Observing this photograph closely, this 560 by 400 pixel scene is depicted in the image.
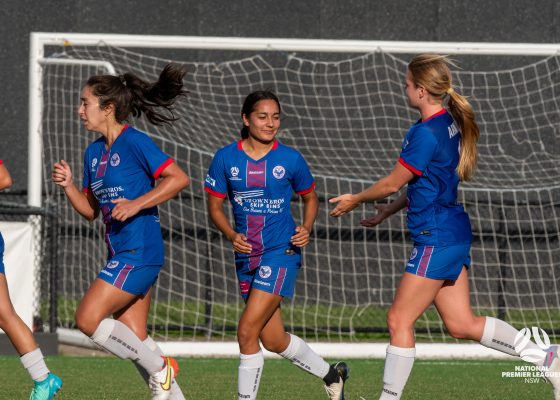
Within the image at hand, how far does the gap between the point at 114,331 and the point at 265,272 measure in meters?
0.87

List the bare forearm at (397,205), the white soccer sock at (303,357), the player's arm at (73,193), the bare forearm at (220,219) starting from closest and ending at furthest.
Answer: the player's arm at (73,193), the bare forearm at (397,205), the bare forearm at (220,219), the white soccer sock at (303,357)

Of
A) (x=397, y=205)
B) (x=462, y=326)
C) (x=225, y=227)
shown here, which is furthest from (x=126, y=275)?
(x=462, y=326)

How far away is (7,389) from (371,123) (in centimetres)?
718

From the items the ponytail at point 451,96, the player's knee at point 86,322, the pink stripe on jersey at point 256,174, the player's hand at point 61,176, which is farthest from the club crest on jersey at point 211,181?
the ponytail at point 451,96

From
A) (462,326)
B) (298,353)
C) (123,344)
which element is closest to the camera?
(123,344)

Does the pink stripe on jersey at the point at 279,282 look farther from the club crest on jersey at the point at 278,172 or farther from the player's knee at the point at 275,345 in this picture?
the club crest on jersey at the point at 278,172

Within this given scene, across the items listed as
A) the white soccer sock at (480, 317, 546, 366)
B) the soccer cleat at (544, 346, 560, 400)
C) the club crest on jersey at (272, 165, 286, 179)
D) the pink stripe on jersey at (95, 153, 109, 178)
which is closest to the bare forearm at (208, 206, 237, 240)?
the club crest on jersey at (272, 165, 286, 179)

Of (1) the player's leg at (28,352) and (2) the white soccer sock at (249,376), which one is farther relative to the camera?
(2) the white soccer sock at (249,376)

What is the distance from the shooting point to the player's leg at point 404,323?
18.6 feet

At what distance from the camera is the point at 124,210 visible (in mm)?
5598

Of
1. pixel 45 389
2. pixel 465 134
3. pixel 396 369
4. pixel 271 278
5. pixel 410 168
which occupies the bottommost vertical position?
pixel 45 389

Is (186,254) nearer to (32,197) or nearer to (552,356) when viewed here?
(32,197)

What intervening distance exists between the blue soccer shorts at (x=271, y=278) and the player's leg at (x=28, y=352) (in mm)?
1157

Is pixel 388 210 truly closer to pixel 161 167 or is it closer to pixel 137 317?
pixel 161 167
